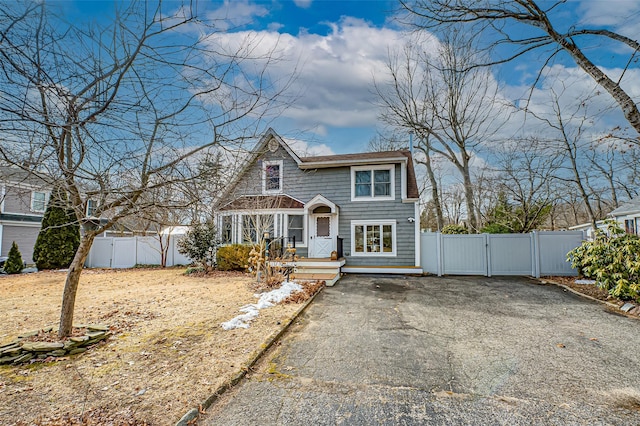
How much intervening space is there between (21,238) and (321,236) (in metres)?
18.2

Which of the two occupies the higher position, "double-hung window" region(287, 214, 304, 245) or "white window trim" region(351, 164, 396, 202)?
"white window trim" region(351, 164, 396, 202)

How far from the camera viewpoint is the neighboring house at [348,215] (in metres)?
12.6

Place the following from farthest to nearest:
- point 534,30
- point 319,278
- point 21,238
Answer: point 21,238
point 319,278
point 534,30

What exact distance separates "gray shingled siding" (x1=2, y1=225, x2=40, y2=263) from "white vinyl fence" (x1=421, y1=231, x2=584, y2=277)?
22.6 meters

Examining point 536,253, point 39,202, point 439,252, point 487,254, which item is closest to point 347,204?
point 439,252

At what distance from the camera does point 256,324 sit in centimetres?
536

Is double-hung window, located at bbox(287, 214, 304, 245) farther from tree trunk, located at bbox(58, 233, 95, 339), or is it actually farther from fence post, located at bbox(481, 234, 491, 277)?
tree trunk, located at bbox(58, 233, 95, 339)

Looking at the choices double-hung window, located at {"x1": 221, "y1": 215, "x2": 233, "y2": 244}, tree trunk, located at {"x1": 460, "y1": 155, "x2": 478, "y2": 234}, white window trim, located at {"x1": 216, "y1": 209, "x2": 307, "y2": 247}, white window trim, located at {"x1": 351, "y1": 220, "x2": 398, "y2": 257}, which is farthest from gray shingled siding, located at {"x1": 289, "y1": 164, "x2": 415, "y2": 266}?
tree trunk, located at {"x1": 460, "y1": 155, "x2": 478, "y2": 234}

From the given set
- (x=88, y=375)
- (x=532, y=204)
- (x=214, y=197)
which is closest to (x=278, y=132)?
→ (x=214, y=197)

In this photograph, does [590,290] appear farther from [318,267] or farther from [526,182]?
[318,267]

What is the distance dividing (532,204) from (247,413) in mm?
15247

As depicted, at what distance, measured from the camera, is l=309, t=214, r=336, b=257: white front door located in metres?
13.0

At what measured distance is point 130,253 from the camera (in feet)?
51.4

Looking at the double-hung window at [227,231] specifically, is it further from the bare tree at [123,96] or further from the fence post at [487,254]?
the fence post at [487,254]
